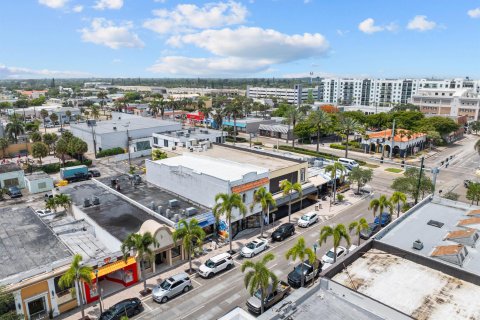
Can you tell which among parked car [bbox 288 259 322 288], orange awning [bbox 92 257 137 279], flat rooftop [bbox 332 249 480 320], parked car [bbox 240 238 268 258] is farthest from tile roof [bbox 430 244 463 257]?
orange awning [bbox 92 257 137 279]

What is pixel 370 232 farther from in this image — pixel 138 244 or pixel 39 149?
pixel 39 149

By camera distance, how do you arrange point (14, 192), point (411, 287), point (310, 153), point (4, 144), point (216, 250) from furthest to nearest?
point (310, 153), point (4, 144), point (14, 192), point (216, 250), point (411, 287)

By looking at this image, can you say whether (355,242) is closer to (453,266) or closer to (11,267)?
(453,266)

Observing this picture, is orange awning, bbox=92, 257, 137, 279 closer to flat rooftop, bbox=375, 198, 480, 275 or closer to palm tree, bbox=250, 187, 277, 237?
palm tree, bbox=250, 187, 277, 237

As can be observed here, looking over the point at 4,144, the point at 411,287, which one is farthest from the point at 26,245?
the point at 4,144

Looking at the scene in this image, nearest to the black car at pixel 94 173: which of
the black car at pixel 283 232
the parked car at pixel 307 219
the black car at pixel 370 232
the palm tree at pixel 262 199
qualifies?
the palm tree at pixel 262 199

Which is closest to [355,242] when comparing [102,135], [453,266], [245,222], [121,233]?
[245,222]
